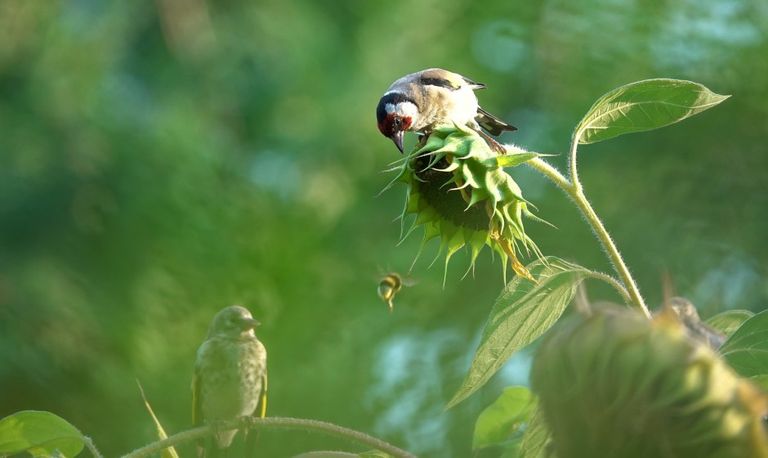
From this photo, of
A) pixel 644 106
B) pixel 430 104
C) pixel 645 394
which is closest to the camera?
pixel 645 394

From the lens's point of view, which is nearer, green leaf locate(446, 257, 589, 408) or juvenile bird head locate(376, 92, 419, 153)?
green leaf locate(446, 257, 589, 408)

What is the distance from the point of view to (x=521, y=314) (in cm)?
61

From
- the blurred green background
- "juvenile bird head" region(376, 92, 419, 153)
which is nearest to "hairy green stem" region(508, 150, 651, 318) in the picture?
"juvenile bird head" region(376, 92, 419, 153)

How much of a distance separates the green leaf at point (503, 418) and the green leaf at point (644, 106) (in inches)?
8.5

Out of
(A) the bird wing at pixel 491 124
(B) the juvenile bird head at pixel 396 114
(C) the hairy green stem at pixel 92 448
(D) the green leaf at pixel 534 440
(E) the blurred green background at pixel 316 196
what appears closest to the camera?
(D) the green leaf at pixel 534 440

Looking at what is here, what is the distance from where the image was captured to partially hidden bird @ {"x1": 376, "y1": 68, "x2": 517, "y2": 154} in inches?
49.4

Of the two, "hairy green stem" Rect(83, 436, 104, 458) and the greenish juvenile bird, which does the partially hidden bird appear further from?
"hairy green stem" Rect(83, 436, 104, 458)

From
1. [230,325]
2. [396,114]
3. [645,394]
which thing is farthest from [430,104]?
[645,394]

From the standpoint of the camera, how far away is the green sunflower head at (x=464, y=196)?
60cm

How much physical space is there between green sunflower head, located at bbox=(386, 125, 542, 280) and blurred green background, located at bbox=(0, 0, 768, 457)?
4.35 feet

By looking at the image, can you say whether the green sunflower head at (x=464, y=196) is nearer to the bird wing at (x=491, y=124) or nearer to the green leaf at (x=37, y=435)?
the green leaf at (x=37, y=435)

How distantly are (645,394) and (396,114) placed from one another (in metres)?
1.13

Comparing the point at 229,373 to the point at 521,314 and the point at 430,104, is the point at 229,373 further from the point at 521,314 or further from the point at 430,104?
the point at 521,314

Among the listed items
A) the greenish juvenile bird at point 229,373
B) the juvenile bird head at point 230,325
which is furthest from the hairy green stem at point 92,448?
the juvenile bird head at point 230,325
